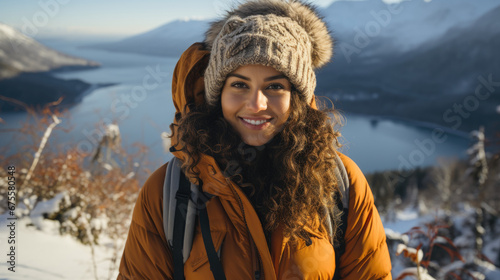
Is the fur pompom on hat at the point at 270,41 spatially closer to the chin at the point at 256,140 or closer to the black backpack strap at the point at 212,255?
the chin at the point at 256,140

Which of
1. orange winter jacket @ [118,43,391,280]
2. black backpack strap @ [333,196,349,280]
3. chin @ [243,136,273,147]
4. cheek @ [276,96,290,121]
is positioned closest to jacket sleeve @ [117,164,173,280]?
orange winter jacket @ [118,43,391,280]

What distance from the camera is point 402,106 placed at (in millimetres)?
86625

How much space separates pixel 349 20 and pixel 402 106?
5425 centimetres

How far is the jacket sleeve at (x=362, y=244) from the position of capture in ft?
5.09

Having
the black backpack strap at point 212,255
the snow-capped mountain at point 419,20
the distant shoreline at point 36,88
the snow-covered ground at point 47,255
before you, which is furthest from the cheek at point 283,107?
the snow-capped mountain at point 419,20

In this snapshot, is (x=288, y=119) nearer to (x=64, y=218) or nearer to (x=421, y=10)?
(x=64, y=218)

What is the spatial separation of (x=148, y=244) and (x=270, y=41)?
110 cm

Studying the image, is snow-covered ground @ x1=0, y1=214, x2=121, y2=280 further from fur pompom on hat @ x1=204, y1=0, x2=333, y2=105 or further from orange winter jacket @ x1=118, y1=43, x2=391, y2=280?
fur pompom on hat @ x1=204, y1=0, x2=333, y2=105

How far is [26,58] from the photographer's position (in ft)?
88.0

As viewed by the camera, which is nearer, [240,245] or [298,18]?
[240,245]

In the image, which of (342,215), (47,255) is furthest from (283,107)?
(47,255)

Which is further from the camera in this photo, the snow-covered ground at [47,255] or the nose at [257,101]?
the snow-covered ground at [47,255]

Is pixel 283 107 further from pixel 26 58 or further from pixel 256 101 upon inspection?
pixel 26 58

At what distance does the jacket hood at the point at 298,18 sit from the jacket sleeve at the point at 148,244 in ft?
2.83
